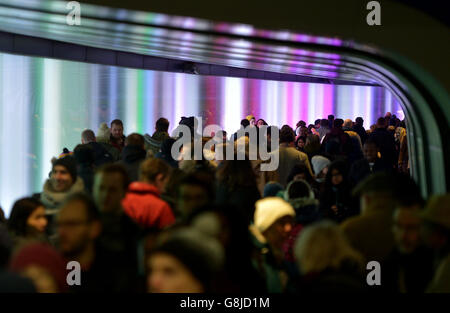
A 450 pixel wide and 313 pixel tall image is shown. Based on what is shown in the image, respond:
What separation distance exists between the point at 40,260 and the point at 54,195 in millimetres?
3348

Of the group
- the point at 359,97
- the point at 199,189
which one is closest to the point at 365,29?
the point at 199,189

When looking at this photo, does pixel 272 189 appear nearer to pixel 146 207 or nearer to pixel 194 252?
pixel 146 207

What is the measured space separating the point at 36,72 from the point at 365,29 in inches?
319

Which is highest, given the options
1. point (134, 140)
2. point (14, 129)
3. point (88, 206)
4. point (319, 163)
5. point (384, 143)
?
point (14, 129)

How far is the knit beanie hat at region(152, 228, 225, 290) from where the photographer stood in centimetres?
400

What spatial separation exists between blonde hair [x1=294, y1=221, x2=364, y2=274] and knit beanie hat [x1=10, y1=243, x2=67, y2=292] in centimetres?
132

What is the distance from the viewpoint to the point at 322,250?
4477 mm

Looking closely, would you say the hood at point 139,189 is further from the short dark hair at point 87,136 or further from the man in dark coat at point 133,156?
the short dark hair at point 87,136

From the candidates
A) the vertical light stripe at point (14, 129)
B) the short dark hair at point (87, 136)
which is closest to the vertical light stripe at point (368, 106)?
the vertical light stripe at point (14, 129)

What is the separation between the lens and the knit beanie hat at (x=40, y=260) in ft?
13.5

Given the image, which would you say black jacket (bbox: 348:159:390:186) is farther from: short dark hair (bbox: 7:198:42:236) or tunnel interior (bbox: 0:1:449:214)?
short dark hair (bbox: 7:198:42:236)

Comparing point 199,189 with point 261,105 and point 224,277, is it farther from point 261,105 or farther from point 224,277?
point 261,105

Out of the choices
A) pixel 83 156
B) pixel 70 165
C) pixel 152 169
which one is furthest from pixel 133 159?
pixel 152 169

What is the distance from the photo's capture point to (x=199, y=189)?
5.94 metres
